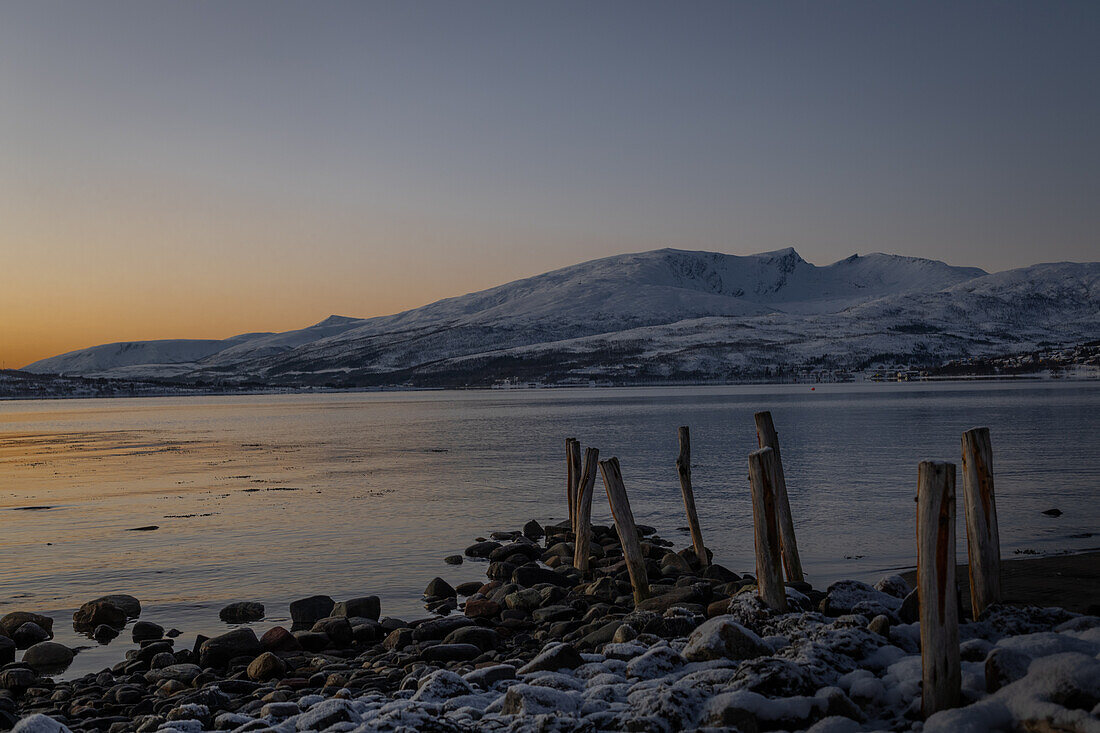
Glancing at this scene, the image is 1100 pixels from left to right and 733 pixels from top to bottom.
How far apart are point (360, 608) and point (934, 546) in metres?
10.0

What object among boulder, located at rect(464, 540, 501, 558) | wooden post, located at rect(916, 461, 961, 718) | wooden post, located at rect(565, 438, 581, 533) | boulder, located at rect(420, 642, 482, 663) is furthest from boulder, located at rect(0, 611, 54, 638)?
wooden post, located at rect(916, 461, 961, 718)

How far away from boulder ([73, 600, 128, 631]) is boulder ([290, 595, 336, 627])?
304 centimetres

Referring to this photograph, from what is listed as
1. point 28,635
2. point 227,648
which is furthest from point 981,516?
point 28,635

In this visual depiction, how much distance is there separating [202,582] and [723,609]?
11847 mm

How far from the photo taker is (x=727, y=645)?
9.98 meters

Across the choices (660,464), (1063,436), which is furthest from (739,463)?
(1063,436)

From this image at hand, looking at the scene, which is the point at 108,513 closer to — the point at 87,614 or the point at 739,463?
the point at 87,614

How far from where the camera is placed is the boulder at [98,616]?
599 inches

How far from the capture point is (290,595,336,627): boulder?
50.0 feet

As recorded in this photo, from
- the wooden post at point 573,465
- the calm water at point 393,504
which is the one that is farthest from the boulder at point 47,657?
the wooden post at point 573,465

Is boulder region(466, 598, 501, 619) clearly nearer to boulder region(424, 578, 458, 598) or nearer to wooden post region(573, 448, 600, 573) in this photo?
boulder region(424, 578, 458, 598)

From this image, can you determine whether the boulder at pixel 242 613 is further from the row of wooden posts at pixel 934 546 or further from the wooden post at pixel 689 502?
the wooden post at pixel 689 502

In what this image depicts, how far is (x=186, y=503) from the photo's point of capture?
99.8 feet

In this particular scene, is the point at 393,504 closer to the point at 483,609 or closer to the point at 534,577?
the point at 534,577
